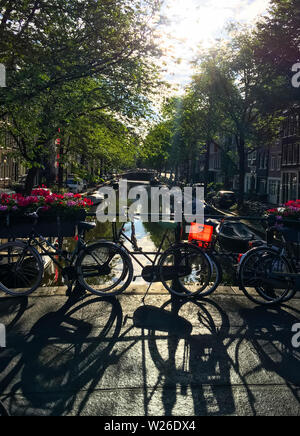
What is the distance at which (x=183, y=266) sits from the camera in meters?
5.59

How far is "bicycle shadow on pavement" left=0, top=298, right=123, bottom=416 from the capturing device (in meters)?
3.12

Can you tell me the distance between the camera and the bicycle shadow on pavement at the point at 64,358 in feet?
10.2

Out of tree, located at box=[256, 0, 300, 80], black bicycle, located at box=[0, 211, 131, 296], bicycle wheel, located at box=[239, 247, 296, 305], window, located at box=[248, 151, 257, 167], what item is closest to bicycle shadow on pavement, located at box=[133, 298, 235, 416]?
bicycle wheel, located at box=[239, 247, 296, 305]

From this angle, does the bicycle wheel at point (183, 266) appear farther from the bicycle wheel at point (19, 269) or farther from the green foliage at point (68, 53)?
the green foliage at point (68, 53)

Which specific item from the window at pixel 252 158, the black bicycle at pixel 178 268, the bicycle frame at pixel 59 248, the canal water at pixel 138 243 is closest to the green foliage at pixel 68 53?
the canal water at pixel 138 243

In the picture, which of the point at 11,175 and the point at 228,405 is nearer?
the point at 228,405

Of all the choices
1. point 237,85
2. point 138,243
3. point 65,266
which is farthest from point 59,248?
point 237,85

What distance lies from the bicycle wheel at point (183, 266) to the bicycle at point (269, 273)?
18.1 inches

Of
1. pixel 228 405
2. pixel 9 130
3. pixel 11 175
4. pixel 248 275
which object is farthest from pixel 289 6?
pixel 11 175

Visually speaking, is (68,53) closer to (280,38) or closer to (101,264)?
(101,264)

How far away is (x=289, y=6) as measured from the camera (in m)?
17.7

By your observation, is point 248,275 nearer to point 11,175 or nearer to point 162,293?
point 162,293

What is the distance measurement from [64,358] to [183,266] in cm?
229
